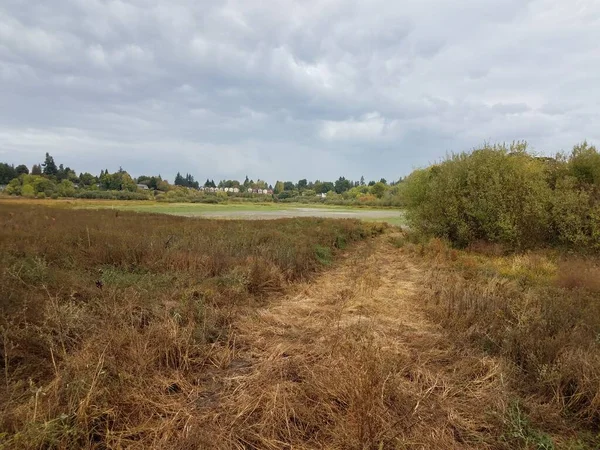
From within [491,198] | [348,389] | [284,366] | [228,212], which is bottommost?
[228,212]

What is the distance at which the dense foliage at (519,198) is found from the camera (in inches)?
491

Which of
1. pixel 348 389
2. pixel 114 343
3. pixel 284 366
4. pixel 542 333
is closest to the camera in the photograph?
pixel 348 389

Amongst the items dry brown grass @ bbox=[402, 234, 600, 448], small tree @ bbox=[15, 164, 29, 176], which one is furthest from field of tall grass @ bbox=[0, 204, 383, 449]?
small tree @ bbox=[15, 164, 29, 176]

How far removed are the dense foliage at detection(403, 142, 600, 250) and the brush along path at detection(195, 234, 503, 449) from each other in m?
10.8

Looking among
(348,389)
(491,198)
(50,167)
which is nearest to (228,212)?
(491,198)

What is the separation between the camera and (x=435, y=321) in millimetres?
5645

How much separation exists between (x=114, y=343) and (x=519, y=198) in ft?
50.3

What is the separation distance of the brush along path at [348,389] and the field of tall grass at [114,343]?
0.31 metres

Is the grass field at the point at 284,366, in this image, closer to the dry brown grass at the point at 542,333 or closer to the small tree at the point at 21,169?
the dry brown grass at the point at 542,333

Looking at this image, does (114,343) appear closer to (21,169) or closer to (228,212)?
(228,212)

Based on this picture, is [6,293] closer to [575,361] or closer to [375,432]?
[375,432]

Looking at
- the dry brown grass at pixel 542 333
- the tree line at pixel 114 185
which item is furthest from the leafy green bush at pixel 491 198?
the tree line at pixel 114 185

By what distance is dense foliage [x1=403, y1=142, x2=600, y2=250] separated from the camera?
40.9 feet

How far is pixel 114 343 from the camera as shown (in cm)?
356
